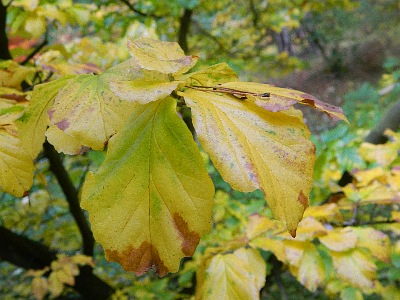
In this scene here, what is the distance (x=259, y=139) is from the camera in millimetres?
311

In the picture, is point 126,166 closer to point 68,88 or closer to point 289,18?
point 68,88

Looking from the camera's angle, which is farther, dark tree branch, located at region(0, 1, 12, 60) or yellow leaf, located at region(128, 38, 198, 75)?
dark tree branch, located at region(0, 1, 12, 60)

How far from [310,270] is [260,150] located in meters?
0.52

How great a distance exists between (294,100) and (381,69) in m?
8.42

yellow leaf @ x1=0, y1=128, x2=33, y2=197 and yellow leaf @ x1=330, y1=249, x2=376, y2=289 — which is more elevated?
yellow leaf @ x1=0, y1=128, x2=33, y2=197

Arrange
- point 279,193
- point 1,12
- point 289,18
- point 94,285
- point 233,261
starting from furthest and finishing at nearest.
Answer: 1. point 289,18
2. point 94,285
3. point 1,12
4. point 233,261
5. point 279,193

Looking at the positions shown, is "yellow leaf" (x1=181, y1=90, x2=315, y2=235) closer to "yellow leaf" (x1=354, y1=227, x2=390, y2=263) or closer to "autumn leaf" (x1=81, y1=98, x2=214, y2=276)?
"autumn leaf" (x1=81, y1=98, x2=214, y2=276)

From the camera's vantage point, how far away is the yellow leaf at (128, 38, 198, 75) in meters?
0.32

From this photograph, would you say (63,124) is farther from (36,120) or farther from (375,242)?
(375,242)

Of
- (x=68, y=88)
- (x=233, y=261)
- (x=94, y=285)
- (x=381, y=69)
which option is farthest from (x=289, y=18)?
(x=381, y=69)

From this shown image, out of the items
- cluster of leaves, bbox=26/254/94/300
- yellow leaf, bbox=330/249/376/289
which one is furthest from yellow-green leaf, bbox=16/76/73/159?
cluster of leaves, bbox=26/254/94/300

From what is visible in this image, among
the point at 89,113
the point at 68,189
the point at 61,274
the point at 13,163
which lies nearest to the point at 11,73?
the point at 13,163

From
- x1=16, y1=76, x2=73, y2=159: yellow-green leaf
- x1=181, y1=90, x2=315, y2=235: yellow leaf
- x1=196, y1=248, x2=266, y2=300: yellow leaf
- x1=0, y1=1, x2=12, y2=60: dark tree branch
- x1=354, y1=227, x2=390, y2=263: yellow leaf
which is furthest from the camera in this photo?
x1=0, y1=1, x2=12, y2=60: dark tree branch

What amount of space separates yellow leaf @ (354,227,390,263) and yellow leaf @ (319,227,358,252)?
28 mm
